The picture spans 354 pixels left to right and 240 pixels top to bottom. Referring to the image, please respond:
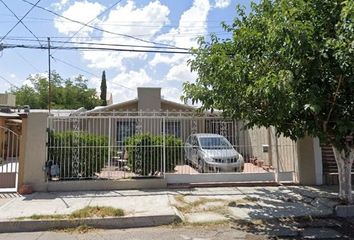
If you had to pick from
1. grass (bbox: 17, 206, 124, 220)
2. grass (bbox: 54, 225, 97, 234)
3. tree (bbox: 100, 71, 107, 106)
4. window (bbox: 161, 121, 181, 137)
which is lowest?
grass (bbox: 54, 225, 97, 234)

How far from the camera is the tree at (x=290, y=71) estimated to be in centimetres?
669

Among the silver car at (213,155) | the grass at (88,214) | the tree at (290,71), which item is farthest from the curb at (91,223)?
the silver car at (213,155)

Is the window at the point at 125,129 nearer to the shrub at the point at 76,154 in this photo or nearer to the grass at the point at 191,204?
the shrub at the point at 76,154

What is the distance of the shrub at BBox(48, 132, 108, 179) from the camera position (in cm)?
1137

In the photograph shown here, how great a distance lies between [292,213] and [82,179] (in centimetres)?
644

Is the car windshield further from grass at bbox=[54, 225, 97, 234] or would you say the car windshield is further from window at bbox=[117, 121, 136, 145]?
grass at bbox=[54, 225, 97, 234]

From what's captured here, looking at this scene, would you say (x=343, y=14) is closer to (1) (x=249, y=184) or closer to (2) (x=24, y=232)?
(1) (x=249, y=184)

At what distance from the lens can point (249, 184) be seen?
11898 mm

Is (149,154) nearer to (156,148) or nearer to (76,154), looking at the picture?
(156,148)

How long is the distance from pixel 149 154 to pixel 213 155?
2188mm

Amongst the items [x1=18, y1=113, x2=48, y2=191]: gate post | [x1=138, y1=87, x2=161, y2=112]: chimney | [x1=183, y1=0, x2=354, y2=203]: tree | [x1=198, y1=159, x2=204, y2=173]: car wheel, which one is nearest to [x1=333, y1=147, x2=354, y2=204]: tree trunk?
[x1=183, y1=0, x2=354, y2=203]: tree

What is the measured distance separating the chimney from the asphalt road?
14.1m

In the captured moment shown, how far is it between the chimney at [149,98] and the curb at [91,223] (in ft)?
45.1

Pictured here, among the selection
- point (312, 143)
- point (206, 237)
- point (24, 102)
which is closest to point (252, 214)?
point (206, 237)
